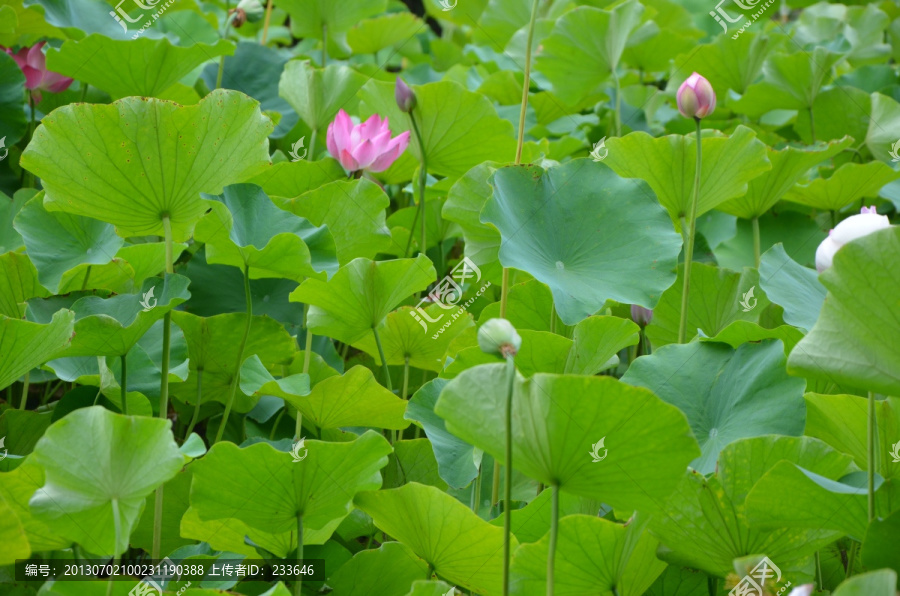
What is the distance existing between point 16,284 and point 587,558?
0.75m

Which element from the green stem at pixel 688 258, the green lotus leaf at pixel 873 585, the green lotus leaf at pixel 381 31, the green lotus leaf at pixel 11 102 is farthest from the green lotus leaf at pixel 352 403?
the green lotus leaf at pixel 381 31

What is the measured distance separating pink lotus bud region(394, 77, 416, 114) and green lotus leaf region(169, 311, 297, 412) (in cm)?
34

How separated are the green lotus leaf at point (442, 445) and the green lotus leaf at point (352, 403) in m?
0.03

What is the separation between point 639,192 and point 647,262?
0.09 metres

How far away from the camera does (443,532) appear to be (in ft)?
2.32

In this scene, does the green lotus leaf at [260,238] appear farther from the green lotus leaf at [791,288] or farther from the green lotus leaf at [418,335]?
the green lotus leaf at [791,288]

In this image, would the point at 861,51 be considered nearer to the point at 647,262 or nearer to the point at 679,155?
the point at 679,155

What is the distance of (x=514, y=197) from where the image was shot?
0.94m

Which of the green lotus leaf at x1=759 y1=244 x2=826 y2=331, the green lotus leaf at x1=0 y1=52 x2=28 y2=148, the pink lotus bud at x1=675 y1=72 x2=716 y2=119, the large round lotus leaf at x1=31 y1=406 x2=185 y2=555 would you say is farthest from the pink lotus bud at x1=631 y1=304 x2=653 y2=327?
the green lotus leaf at x1=0 y1=52 x2=28 y2=148

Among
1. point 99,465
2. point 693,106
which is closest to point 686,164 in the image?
point 693,106

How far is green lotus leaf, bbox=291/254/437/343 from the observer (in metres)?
0.88

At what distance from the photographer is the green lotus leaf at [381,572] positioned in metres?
0.75

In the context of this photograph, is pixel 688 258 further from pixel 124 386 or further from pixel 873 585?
pixel 124 386

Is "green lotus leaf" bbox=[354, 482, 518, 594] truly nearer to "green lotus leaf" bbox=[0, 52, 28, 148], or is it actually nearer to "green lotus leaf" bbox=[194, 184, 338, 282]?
"green lotus leaf" bbox=[194, 184, 338, 282]
